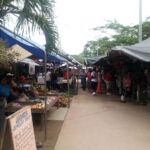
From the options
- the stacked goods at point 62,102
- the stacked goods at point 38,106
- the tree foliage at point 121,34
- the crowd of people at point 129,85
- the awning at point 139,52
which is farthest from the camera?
the tree foliage at point 121,34

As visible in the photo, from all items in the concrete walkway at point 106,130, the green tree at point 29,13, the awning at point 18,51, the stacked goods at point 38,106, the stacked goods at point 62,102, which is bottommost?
the concrete walkway at point 106,130

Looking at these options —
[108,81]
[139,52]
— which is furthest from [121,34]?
[139,52]

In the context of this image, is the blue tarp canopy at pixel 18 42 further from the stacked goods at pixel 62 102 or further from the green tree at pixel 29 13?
the stacked goods at pixel 62 102

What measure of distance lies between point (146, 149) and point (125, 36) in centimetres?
3158

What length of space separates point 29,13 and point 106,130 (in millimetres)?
4048

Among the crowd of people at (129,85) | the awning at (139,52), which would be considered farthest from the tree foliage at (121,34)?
the awning at (139,52)

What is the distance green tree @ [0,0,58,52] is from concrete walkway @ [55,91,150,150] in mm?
2690

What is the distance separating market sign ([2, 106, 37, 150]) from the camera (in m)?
5.70

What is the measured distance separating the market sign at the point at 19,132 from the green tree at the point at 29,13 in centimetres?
289

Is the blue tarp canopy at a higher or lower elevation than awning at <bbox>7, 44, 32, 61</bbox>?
higher

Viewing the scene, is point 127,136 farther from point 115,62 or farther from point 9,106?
point 115,62

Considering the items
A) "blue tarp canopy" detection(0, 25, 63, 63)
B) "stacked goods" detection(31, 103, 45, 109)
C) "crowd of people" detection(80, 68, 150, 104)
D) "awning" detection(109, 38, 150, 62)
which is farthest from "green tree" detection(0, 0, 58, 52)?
"crowd of people" detection(80, 68, 150, 104)

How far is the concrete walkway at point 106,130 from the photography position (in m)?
9.23

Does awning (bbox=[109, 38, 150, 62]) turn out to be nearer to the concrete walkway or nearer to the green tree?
the concrete walkway
